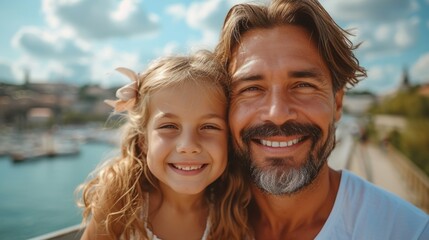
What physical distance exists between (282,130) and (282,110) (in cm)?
12

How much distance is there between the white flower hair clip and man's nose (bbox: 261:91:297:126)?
3.29 feet

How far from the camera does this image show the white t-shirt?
1954 millimetres

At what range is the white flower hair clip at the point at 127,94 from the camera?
8.29ft

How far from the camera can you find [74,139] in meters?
73.4

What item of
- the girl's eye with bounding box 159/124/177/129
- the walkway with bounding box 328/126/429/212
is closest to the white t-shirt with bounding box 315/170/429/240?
the girl's eye with bounding box 159/124/177/129

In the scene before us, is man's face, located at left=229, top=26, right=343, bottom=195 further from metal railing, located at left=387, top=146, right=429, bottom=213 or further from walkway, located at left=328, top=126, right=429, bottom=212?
metal railing, located at left=387, top=146, right=429, bottom=213

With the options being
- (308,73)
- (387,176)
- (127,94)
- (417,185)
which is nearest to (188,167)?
(127,94)

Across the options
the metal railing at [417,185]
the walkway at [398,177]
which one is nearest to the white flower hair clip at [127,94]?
the walkway at [398,177]

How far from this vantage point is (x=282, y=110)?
199cm

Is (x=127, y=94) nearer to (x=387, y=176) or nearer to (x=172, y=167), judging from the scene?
(x=172, y=167)

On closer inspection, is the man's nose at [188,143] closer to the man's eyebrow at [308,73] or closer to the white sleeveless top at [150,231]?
the white sleeveless top at [150,231]

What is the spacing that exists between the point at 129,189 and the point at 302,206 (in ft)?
3.71

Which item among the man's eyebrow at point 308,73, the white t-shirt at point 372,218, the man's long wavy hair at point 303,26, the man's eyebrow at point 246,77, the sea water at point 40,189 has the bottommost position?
the sea water at point 40,189

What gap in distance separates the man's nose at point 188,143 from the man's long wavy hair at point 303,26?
0.57 metres
